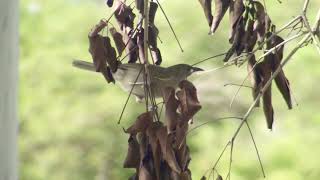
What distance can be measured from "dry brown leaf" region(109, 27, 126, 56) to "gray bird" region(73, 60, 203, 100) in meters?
0.02

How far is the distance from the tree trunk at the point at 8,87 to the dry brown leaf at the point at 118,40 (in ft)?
0.71

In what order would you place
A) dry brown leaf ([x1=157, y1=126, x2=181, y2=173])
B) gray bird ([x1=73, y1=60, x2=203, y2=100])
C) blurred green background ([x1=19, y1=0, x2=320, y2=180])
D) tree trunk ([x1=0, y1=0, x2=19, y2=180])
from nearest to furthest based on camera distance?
1. dry brown leaf ([x1=157, y1=126, x2=181, y2=173])
2. gray bird ([x1=73, y1=60, x2=203, y2=100])
3. tree trunk ([x1=0, y1=0, x2=19, y2=180])
4. blurred green background ([x1=19, y1=0, x2=320, y2=180])

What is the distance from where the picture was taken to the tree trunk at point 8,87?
83 cm

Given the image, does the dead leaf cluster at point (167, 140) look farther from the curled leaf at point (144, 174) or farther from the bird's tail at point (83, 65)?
the bird's tail at point (83, 65)

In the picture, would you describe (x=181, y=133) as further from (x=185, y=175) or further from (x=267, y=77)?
(x=267, y=77)

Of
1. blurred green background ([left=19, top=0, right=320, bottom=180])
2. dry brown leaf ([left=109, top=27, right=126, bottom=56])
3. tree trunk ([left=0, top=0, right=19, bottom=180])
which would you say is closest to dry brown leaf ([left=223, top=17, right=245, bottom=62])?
dry brown leaf ([left=109, top=27, right=126, bottom=56])

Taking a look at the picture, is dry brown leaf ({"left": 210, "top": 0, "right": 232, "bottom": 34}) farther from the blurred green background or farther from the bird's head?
the blurred green background

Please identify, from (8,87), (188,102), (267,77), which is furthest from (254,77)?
(8,87)

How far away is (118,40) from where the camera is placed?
657mm

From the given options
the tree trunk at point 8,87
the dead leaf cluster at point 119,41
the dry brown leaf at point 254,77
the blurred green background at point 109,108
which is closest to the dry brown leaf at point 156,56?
the dead leaf cluster at point 119,41

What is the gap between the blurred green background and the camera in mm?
2141

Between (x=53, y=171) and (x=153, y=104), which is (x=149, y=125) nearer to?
(x=153, y=104)

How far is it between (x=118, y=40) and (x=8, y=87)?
280 mm

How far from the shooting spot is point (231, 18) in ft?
2.09
